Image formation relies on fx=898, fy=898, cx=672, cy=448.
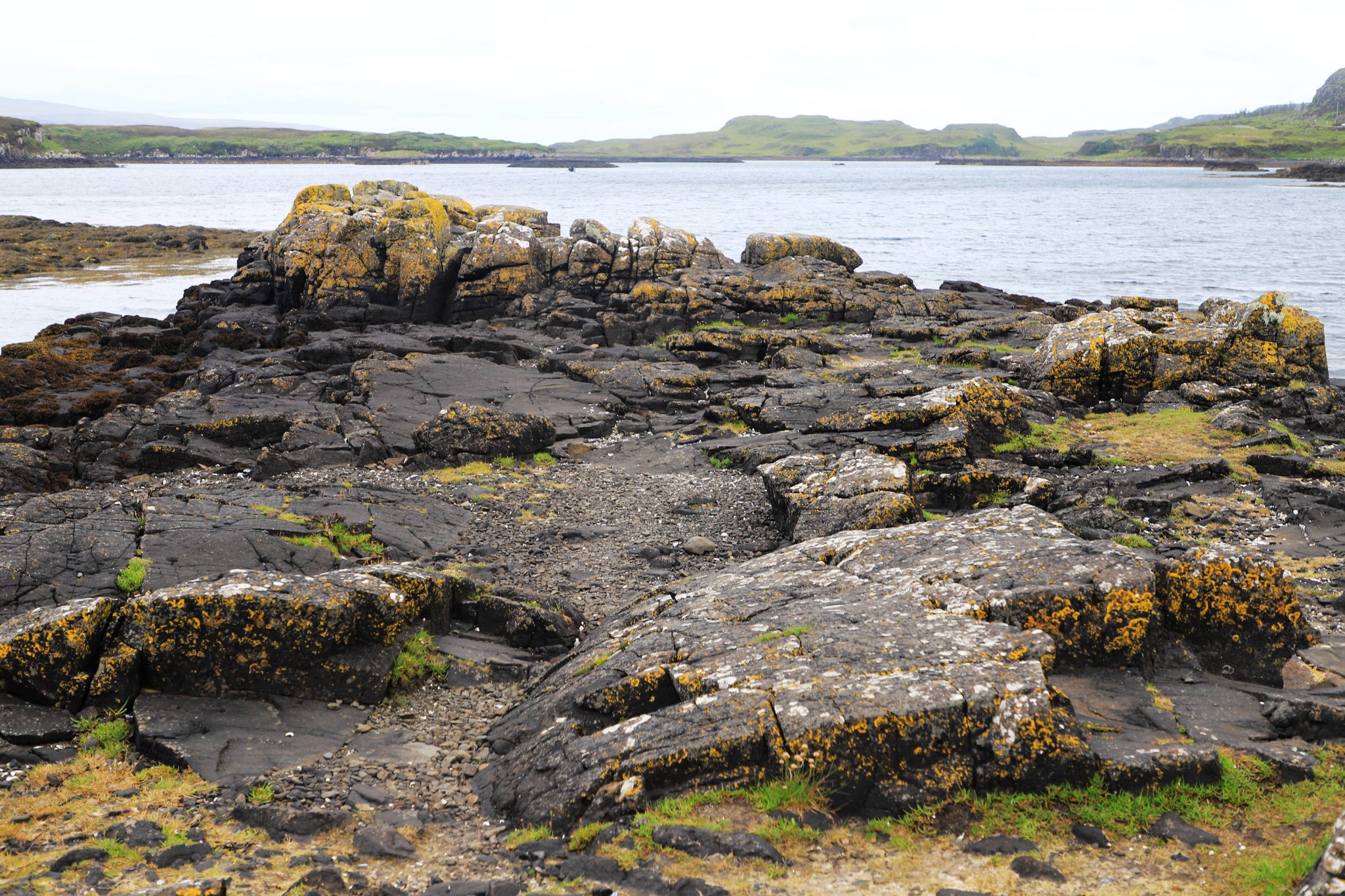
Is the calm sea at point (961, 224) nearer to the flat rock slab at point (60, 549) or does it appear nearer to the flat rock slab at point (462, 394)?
the flat rock slab at point (462, 394)

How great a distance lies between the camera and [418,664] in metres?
12.7

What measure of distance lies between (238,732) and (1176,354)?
2859 cm

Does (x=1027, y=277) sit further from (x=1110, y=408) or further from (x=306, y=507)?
(x=306, y=507)

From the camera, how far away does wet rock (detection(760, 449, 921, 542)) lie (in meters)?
16.8

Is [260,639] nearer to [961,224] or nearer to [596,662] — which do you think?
[596,662]

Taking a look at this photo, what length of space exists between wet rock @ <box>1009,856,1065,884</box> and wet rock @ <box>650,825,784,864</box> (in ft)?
6.63

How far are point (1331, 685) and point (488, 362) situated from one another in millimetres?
28295

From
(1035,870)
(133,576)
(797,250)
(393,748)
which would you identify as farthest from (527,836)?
(797,250)

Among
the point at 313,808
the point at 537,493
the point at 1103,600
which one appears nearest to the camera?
the point at 313,808

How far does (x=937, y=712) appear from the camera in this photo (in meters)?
9.02

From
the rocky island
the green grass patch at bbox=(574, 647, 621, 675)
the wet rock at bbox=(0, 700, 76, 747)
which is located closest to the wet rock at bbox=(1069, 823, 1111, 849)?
the rocky island

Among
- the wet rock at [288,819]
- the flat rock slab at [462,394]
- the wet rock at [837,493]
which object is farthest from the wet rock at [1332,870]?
the flat rock slab at [462,394]

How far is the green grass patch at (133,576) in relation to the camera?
44.2 feet

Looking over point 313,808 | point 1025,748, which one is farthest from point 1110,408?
point 313,808
